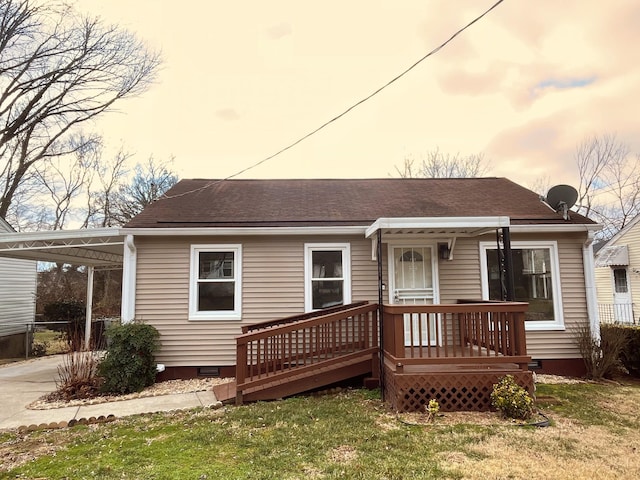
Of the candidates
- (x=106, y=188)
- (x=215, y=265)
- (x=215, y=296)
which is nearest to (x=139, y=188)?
(x=106, y=188)

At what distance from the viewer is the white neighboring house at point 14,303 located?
12727 mm

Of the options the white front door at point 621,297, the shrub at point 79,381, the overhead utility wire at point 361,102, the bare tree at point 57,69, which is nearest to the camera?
the overhead utility wire at point 361,102

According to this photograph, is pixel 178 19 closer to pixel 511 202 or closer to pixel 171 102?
pixel 171 102

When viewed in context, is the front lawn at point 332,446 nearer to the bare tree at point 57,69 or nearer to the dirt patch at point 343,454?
the dirt patch at point 343,454

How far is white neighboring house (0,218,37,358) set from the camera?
12.7 metres

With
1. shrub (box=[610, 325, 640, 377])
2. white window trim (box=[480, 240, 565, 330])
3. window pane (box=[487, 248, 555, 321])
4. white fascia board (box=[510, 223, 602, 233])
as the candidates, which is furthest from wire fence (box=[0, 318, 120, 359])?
shrub (box=[610, 325, 640, 377])

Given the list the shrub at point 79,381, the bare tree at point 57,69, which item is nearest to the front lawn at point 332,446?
the shrub at point 79,381

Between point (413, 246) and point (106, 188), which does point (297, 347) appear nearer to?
point (413, 246)

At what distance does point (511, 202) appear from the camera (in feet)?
29.2

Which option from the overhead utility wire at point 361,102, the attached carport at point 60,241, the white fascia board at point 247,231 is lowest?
the attached carport at point 60,241

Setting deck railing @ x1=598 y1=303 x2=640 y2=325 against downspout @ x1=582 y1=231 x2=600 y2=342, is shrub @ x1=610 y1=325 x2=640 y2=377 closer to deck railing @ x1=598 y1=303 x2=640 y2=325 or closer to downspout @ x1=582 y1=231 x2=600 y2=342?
downspout @ x1=582 y1=231 x2=600 y2=342

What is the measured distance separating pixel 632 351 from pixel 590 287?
4.73 ft

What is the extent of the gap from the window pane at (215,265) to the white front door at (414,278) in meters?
3.12

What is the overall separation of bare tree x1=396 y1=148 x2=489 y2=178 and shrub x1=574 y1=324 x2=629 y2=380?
57.4ft
